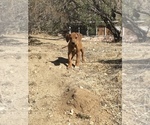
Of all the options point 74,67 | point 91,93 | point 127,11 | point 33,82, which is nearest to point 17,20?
point 127,11

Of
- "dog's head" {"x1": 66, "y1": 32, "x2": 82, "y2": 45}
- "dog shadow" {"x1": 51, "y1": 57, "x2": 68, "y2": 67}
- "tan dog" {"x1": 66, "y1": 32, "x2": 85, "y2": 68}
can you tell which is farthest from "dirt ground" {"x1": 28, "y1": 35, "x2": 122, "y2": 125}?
"dog's head" {"x1": 66, "y1": 32, "x2": 82, "y2": 45}

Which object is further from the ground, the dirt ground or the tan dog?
the tan dog

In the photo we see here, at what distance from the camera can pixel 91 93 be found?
16.3ft

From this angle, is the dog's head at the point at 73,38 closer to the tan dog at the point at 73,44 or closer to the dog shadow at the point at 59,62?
the tan dog at the point at 73,44

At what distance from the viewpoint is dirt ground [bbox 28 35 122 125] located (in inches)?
167

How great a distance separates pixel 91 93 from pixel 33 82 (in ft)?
4.29

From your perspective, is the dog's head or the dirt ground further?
the dog's head

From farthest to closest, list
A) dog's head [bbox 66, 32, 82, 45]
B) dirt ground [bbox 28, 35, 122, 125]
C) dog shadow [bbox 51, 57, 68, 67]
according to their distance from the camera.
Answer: dog shadow [bbox 51, 57, 68, 67] < dog's head [bbox 66, 32, 82, 45] < dirt ground [bbox 28, 35, 122, 125]

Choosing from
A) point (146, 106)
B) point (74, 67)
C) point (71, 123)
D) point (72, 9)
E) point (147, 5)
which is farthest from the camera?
point (72, 9)

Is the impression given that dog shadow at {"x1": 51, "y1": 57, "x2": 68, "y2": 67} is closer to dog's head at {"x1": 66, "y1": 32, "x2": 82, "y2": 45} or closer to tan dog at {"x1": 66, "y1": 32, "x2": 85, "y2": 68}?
tan dog at {"x1": 66, "y1": 32, "x2": 85, "y2": 68}

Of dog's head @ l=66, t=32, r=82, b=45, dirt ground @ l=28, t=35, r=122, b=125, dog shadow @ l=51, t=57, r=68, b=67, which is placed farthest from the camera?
dog shadow @ l=51, t=57, r=68, b=67

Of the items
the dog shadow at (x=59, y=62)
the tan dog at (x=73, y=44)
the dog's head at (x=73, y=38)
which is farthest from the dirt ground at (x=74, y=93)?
the dog's head at (x=73, y=38)

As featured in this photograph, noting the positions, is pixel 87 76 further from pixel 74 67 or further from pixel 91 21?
pixel 91 21

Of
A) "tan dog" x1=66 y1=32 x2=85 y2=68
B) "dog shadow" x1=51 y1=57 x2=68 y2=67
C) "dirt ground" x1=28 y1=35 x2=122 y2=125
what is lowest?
"dirt ground" x1=28 y1=35 x2=122 y2=125
